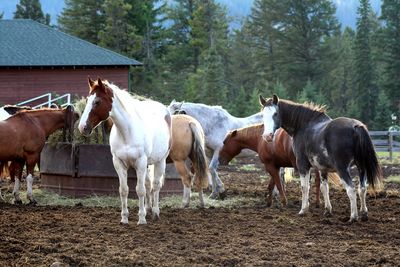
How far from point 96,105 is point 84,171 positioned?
356 cm

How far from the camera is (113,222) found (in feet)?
29.0

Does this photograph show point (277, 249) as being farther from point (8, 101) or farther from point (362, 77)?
point (362, 77)

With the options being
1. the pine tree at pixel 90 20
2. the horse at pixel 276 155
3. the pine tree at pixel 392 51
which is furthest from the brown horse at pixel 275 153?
the pine tree at pixel 392 51

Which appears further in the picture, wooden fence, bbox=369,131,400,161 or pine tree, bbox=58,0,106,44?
pine tree, bbox=58,0,106,44

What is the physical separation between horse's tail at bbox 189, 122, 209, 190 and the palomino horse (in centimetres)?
283

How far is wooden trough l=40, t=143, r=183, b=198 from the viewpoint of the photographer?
1149 centimetres

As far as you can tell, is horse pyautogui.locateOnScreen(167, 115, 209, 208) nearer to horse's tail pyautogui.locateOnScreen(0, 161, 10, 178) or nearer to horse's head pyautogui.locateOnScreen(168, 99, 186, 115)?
horse's head pyautogui.locateOnScreen(168, 99, 186, 115)

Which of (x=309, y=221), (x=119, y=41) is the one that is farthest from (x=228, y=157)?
(x=119, y=41)

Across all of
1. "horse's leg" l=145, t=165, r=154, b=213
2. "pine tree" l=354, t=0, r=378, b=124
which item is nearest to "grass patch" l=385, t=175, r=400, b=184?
"horse's leg" l=145, t=165, r=154, b=213

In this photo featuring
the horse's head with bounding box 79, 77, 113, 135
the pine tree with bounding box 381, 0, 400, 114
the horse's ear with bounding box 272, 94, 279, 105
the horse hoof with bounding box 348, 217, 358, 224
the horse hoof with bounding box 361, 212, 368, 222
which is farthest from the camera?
the pine tree with bounding box 381, 0, 400, 114

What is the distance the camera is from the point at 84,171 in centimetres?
1160

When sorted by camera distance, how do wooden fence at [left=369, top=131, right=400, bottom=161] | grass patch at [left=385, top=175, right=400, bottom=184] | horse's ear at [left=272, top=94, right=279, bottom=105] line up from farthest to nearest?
wooden fence at [left=369, top=131, right=400, bottom=161] < grass patch at [left=385, top=175, right=400, bottom=184] < horse's ear at [left=272, top=94, right=279, bottom=105]

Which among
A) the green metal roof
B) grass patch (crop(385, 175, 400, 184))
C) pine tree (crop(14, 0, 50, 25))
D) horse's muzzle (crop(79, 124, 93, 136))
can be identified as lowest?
grass patch (crop(385, 175, 400, 184))

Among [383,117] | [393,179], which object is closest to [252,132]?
[393,179]
